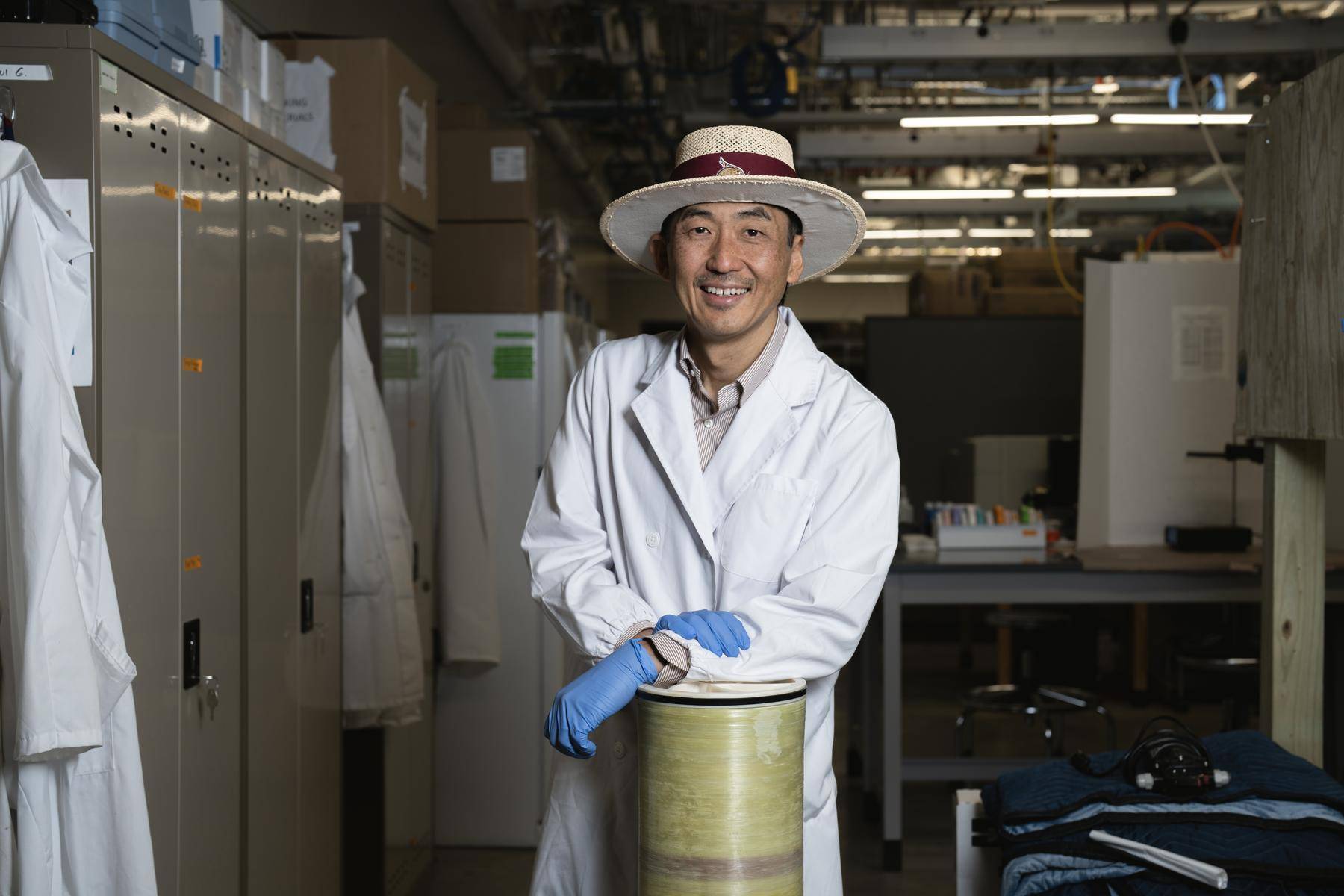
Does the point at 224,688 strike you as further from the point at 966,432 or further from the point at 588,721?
the point at 966,432

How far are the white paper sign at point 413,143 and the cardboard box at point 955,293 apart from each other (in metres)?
3.52

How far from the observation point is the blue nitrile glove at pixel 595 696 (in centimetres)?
133

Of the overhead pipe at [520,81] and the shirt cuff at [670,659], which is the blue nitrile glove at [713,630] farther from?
the overhead pipe at [520,81]

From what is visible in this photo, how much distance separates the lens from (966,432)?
232 inches

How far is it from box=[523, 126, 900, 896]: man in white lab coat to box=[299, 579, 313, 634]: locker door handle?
1.05 meters

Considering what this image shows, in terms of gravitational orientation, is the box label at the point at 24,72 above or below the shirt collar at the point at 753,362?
above

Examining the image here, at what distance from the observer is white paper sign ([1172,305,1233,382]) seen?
431 cm

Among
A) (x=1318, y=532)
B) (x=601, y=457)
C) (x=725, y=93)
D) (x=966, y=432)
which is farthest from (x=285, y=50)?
(x=725, y=93)

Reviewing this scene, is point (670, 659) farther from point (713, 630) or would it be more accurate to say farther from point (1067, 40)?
point (1067, 40)

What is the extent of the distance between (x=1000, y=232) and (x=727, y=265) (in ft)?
32.1

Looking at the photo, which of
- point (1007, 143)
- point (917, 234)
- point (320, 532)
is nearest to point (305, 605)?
point (320, 532)

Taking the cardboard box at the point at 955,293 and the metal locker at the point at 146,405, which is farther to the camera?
the cardboard box at the point at 955,293

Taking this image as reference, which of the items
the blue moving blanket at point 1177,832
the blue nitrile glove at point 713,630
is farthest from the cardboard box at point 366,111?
the blue moving blanket at point 1177,832

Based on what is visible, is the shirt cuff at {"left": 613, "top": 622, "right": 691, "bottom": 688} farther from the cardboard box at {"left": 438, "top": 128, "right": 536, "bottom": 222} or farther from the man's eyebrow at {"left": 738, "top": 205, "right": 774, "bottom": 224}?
the cardboard box at {"left": 438, "top": 128, "right": 536, "bottom": 222}
